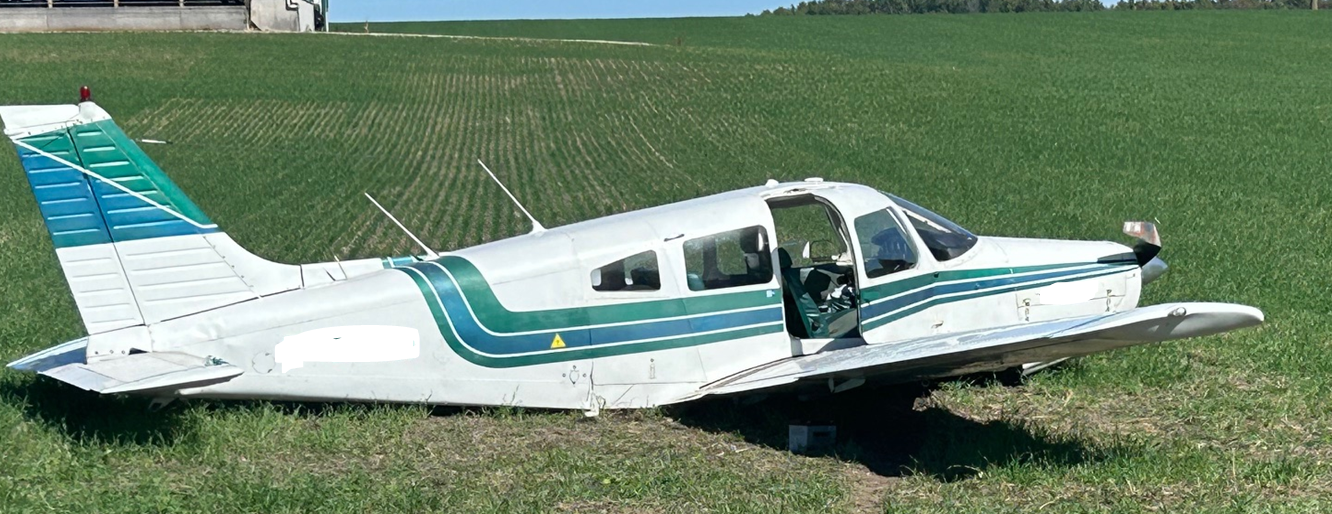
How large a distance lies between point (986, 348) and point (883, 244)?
1.82 meters

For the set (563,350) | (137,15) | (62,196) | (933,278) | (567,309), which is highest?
(137,15)

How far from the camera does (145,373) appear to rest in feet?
25.8

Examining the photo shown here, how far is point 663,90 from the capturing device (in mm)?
42312

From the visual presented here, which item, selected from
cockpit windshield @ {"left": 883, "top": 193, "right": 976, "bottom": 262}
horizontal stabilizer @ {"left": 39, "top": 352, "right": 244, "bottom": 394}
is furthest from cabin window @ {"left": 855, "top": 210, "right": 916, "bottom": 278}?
horizontal stabilizer @ {"left": 39, "top": 352, "right": 244, "bottom": 394}

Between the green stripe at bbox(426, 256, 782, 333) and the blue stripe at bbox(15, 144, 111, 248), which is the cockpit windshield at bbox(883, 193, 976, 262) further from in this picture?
the blue stripe at bbox(15, 144, 111, 248)

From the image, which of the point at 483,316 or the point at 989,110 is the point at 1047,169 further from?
the point at 483,316

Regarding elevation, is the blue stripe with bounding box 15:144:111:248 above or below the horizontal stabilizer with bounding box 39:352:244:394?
above

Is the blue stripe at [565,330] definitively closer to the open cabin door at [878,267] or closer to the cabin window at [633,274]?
the cabin window at [633,274]

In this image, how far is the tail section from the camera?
8.33m

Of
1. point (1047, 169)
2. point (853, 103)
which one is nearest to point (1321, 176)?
point (1047, 169)

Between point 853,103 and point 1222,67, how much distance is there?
66.8ft

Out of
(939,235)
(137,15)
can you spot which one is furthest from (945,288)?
(137,15)

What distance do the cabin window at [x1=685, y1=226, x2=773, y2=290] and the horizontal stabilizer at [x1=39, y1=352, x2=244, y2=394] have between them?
9.86 feet

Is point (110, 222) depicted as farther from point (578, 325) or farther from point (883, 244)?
point (883, 244)
